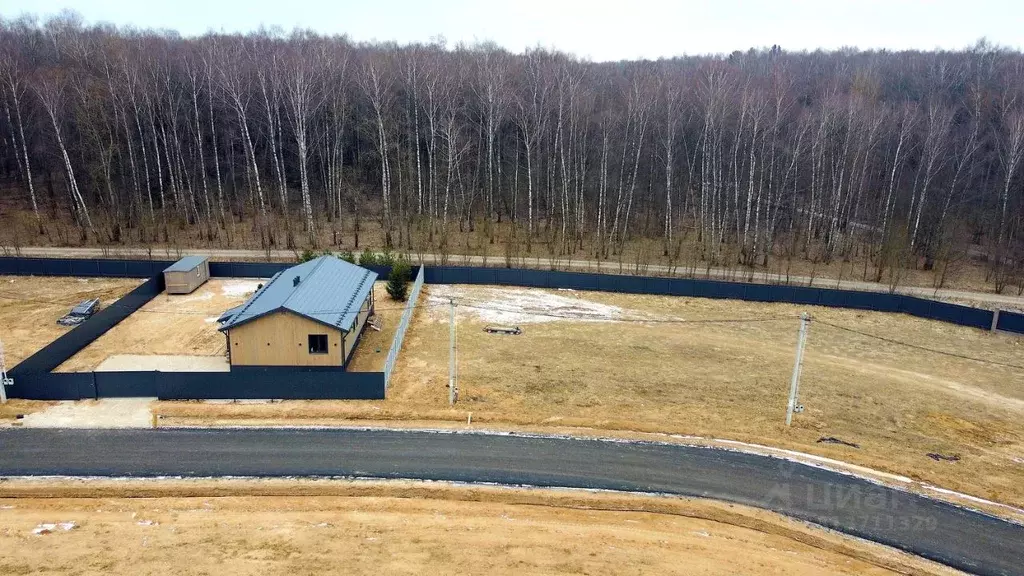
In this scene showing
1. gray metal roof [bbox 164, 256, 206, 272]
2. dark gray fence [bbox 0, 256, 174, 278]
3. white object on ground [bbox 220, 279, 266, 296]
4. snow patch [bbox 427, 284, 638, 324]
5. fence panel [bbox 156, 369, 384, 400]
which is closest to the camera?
fence panel [bbox 156, 369, 384, 400]

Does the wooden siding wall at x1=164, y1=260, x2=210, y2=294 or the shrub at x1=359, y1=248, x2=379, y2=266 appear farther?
the shrub at x1=359, y1=248, x2=379, y2=266

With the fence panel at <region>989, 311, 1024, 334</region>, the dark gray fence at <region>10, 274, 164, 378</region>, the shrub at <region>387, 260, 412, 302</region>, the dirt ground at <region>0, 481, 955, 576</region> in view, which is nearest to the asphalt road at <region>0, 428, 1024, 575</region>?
the dirt ground at <region>0, 481, 955, 576</region>

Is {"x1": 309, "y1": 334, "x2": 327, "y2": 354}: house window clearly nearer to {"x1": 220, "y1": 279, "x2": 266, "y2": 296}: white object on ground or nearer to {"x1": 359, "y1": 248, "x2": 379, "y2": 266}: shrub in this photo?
{"x1": 220, "y1": 279, "x2": 266, "y2": 296}: white object on ground

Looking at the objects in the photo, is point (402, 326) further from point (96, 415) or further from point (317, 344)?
point (96, 415)

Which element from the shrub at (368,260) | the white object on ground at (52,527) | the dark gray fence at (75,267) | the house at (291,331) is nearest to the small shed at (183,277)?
the dark gray fence at (75,267)

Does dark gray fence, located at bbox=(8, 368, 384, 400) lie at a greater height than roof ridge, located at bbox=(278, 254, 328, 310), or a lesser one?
lesser
